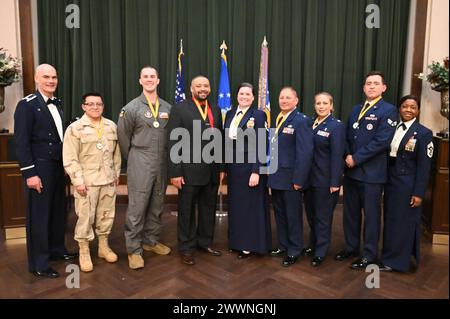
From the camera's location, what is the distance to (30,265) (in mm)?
2988

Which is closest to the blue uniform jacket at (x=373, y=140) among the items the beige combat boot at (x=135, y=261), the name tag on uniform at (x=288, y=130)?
the name tag on uniform at (x=288, y=130)

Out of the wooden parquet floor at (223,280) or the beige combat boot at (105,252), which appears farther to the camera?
the beige combat boot at (105,252)

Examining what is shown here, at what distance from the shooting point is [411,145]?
2945mm

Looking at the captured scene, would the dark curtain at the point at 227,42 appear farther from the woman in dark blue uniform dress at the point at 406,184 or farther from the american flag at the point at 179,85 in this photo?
the woman in dark blue uniform dress at the point at 406,184

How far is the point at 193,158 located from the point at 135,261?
3.33 feet

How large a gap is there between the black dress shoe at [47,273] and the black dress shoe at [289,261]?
6.21 feet

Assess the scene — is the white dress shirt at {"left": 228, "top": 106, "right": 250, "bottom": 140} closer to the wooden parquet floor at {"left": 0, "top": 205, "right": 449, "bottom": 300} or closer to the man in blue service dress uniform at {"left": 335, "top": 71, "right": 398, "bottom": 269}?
the man in blue service dress uniform at {"left": 335, "top": 71, "right": 398, "bottom": 269}

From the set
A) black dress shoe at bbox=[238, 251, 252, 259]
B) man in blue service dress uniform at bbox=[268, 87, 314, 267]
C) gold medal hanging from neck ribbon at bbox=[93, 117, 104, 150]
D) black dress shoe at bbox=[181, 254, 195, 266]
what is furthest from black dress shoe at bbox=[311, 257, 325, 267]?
gold medal hanging from neck ribbon at bbox=[93, 117, 104, 150]

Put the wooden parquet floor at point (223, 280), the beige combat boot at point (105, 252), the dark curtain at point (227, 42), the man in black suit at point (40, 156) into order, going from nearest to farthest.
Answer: the wooden parquet floor at point (223, 280) < the man in black suit at point (40, 156) < the beige combat boot at point (105, 252) < the dark curtain at point (227, 42)

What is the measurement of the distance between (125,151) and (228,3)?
350 cm

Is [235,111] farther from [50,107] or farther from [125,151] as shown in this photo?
[50,107]

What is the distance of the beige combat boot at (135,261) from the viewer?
10.3ft

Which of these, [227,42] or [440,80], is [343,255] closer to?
[440,80]
